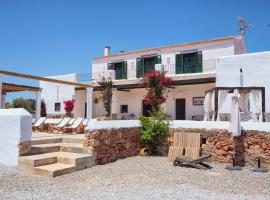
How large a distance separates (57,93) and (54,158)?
16.8 meters

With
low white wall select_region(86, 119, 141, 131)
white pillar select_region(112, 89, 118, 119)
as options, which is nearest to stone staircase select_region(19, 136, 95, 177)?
low white wall select_region(86, 119, 141, 131)

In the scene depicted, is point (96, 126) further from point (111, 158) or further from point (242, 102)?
point (242, 102)

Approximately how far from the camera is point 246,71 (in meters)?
14.6

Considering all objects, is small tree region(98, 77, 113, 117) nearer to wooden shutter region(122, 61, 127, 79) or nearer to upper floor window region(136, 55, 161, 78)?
wooden shutter region(122, 61, 127, 79)

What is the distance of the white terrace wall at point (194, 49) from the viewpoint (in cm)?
1752

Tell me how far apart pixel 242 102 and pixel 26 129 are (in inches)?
324

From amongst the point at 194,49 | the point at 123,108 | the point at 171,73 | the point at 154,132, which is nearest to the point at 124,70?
the point at 123,108

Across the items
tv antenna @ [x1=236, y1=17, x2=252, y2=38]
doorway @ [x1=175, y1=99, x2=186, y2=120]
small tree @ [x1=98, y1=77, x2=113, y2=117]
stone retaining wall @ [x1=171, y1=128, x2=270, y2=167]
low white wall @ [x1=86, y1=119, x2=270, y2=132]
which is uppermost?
tv antenna @ [x1=236, y1=17, x2=252, y2=38]

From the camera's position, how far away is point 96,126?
29.8 ft

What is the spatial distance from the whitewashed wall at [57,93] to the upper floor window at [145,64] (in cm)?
531

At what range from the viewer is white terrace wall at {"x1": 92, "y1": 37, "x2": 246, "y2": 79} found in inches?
690

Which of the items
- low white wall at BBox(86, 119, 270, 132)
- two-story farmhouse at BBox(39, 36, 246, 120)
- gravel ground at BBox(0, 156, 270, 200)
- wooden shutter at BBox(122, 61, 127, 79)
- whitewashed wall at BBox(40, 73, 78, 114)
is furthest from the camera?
whitewashed wall at BBox(40, 73, 78, 114)

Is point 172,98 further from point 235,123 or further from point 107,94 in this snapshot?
point 235,123

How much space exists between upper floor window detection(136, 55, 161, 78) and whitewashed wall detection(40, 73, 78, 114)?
17.4ft
